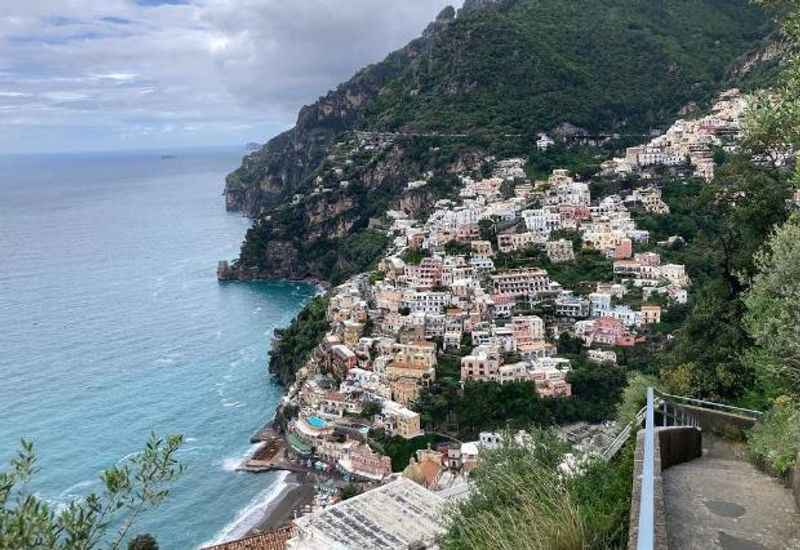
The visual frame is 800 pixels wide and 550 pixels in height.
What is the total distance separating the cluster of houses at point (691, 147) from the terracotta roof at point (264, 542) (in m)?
40.3

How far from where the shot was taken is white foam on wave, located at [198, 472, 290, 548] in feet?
73.3

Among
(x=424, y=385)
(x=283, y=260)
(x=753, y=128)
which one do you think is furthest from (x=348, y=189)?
(x=753, y=128)

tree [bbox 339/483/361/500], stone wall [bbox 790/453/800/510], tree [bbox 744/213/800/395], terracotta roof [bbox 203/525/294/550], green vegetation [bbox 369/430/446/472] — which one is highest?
tree [bbox 744/213/800/395]

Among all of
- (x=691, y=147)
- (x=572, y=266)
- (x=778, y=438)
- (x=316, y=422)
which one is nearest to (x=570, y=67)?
(x=691, y=147)

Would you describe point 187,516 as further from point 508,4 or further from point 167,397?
point 508,4

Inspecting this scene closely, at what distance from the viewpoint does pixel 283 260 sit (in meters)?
66.6

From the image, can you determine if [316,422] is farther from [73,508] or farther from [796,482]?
[796,482]

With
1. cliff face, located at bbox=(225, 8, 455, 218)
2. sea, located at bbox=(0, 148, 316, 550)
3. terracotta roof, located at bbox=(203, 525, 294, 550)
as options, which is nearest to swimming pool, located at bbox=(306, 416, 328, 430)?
sea, located at bbox=(0, 148, 316, 550)

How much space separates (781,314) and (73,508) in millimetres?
5198

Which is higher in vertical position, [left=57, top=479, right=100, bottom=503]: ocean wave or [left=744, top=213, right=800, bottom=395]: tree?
[left=744, top=213, right=800, bottom=395]: tree

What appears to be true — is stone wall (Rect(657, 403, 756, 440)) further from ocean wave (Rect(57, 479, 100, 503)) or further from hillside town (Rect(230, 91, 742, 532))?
ocean wave (Rect(57, 479, 100, 503))

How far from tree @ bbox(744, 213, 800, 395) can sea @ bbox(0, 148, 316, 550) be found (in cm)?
2005

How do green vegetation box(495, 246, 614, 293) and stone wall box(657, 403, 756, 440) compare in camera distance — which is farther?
green vegetation box(495, 246, 614, 293)

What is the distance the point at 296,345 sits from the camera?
38219 millimetres
